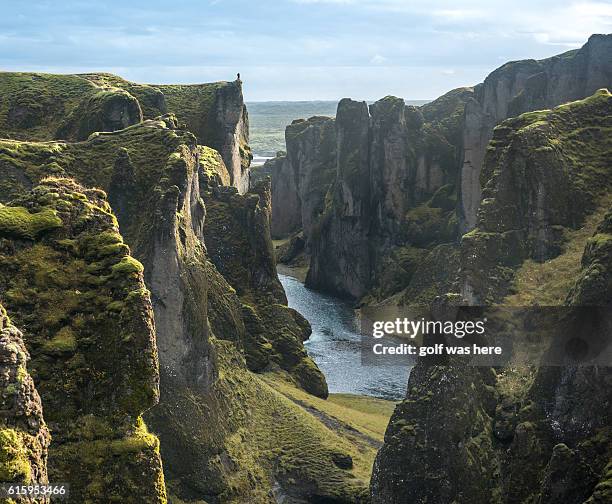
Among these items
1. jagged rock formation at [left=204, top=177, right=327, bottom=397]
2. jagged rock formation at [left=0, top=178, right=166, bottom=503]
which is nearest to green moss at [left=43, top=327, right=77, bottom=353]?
jagged rock formation at [left=0, top=178, right=166, bottom=503]

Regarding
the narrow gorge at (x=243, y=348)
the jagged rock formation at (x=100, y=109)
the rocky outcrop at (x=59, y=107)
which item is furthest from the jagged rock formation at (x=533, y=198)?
the jagged rock formation at (x=100, y=109)

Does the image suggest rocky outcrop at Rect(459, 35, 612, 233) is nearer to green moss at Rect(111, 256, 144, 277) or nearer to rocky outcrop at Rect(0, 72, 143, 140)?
rocky outcrop at Rect(0, 72, 143, 140)

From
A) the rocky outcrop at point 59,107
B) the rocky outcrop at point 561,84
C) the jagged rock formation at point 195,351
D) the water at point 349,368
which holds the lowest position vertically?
the water at point 349,368

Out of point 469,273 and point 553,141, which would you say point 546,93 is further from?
point 469,273

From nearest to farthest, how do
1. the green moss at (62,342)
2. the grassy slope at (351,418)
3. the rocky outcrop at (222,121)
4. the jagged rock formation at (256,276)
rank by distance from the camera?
the green moss at (62,342), the grassy slope at (351,418), the jagged rock formation at (256,276), the rocky outcrop at (222,121)

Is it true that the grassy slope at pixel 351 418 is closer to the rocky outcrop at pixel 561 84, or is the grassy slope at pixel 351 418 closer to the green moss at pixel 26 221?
the green moss at pixel 26 221

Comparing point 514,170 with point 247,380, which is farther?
point 247,380

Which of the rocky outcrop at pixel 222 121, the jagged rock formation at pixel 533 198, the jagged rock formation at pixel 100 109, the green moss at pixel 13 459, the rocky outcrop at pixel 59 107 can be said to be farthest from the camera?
the rocky outcrop at pixel 222 121

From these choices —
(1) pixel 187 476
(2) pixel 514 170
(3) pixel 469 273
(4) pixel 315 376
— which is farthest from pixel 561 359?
(4) pixel 315 376
